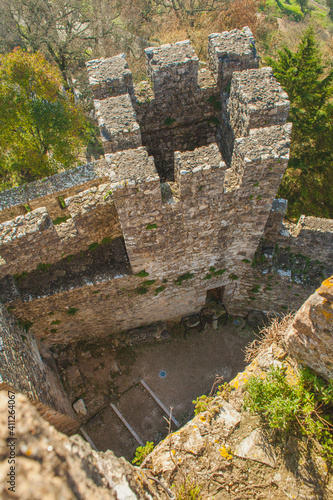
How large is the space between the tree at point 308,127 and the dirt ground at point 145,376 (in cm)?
646

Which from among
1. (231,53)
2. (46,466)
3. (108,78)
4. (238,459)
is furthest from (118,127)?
(238,459)

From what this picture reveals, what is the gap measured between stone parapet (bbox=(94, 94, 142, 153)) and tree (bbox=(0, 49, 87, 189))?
234 inches

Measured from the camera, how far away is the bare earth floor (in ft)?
22.4

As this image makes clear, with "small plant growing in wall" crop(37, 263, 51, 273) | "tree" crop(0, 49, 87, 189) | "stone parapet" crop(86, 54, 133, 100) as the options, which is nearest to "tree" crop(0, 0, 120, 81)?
"tree" crop(0, 49, 87, 189)

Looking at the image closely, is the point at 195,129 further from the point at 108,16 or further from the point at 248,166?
the point at 108,16

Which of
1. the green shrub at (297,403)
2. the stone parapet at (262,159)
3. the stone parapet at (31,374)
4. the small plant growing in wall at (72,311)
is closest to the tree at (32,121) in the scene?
the small plant growing in wall at (72,311)

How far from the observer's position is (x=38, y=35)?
1540 centimetres

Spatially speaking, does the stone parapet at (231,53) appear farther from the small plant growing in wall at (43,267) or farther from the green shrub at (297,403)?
the green shrub at (297,403)

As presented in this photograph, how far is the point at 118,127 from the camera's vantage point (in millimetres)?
5391

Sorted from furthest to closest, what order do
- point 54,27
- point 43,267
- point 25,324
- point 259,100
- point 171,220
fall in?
point 54,27 < point 25,324 < point 43,267 < point 259,100 < point 171,220

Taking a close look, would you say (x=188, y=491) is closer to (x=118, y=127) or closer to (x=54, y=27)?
(x=118, y=127)

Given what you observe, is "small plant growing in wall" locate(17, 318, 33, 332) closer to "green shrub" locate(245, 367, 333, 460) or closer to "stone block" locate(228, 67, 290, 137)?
"green shrub" locate(245, 367, 333, 460)

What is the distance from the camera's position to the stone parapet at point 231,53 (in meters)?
6.63

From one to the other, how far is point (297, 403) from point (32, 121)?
35.7 ft
